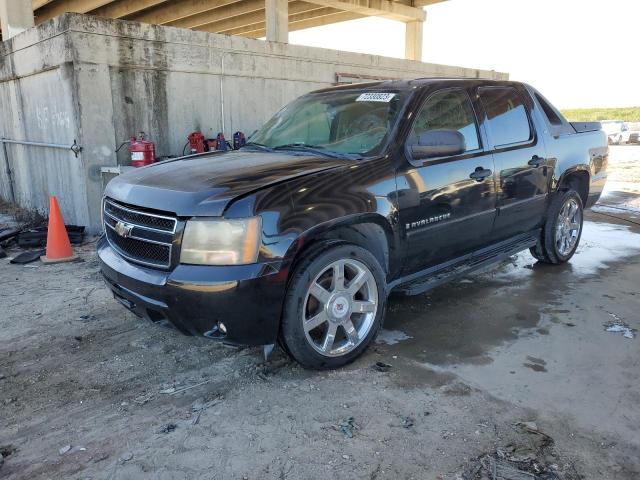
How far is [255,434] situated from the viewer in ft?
8.87

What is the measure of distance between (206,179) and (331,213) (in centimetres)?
80

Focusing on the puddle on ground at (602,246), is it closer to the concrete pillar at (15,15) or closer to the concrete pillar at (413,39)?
the concrete pillar at (15,15)

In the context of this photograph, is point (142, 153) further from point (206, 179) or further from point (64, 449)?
point (64, 449)

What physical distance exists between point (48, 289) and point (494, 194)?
14.1ft

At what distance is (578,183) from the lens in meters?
5.73

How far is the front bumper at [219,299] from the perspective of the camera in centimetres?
282

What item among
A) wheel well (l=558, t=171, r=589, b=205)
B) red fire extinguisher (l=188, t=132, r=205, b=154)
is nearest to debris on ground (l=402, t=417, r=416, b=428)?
wheel well (l=558, t=171, r=589, b=205)

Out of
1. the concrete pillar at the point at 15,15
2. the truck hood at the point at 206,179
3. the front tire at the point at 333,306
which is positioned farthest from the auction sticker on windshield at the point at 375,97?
the concrete pillar at the point at 15,15

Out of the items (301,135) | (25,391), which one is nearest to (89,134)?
(301,135)

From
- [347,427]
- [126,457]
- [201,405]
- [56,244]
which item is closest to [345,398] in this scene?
[347,427]

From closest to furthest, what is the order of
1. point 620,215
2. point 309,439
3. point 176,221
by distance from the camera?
point 309,439, point 176,221, point 620,215

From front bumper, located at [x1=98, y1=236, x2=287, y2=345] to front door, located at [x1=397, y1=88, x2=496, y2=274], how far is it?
1.18 meters

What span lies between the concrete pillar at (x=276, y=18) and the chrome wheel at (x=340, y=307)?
13020mm

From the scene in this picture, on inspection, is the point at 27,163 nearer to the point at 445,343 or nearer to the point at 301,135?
the point at 301,135
